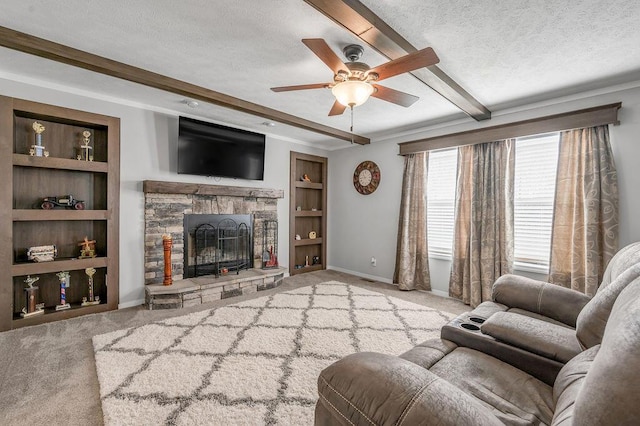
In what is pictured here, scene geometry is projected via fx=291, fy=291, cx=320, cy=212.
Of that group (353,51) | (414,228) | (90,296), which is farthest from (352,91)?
(90,296)

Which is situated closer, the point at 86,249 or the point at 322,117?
the point at 86,249

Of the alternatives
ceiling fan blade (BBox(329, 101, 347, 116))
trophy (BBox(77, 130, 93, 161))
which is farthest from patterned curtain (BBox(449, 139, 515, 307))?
trophy (BBox(77, 130, 93, 161))

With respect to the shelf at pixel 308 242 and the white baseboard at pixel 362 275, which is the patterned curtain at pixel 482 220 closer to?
the white baseboard at pixel 362 275

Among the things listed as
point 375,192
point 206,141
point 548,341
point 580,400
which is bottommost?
point 548,341

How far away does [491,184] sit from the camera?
12.0 feet

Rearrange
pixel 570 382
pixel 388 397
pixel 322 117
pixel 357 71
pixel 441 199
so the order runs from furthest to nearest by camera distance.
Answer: pixel 441 199 < pixel 322 117 < pixel 357 71 < pixel 570 382 < pixel 388 397

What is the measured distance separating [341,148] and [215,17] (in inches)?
155

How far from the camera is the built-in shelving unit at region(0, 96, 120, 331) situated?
287 centimetres

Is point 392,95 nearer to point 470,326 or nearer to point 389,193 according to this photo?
point 470,326

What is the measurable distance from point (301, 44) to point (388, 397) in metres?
2.32

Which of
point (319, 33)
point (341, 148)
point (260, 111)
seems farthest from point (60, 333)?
point (341, 148)

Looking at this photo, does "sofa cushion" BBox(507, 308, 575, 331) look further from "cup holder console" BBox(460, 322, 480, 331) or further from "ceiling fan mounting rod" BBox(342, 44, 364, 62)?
"ceiling fan mounting rod" BBox(342, 44, 364, 62)

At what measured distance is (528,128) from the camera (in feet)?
11.1

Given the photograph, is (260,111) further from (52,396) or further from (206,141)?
(52,396)
